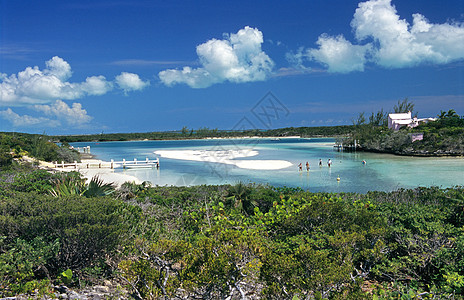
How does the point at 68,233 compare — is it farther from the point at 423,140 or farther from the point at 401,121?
the point at 401,121

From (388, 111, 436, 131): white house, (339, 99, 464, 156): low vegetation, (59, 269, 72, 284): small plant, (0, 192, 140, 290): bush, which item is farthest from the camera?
(388, 111, 436, 131): white house

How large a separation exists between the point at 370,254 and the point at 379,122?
3846 inches

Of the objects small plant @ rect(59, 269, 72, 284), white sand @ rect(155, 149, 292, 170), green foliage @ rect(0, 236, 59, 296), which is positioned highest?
green foliage @ rect(0, 236, 59, 296)

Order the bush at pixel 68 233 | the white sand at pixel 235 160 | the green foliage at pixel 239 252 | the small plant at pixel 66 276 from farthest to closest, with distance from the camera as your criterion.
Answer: the white sand at pixel 235 160, the bush at pixel 68 233, the small plant at pixel 66 276, the green foliage at pixel 239 252

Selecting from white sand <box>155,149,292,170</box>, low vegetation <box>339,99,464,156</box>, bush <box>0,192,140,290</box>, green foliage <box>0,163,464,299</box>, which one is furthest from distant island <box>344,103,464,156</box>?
bush <box>0,192,140,290</box>

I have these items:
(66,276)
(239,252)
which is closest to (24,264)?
(66,276)

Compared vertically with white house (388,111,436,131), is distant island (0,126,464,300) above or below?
below

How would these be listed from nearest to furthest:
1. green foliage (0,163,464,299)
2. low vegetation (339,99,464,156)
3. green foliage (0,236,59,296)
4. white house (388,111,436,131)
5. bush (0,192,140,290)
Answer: green foliage (0,163,464,299) < green foliage (0,236,59,296) < bush (0,192,140,290) < low vegetation (339,99,464,156) < white house (388,111,436,131)

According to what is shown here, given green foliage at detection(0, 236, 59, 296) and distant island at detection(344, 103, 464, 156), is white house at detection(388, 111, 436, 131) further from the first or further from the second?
green foliage at detection(0, 236, 59, 296)

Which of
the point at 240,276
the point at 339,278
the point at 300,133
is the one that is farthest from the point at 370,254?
the point at 300,133

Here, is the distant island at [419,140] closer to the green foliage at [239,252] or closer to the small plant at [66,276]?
the green foliage at [239,252]

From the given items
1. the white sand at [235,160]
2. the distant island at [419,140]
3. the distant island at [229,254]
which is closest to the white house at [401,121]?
the distant island at [419,140]

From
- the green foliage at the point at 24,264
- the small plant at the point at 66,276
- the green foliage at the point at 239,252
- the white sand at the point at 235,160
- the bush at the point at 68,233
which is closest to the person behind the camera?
the green foliage at the point at 239,252

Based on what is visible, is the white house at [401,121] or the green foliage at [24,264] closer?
the green foliage at [24,264]
